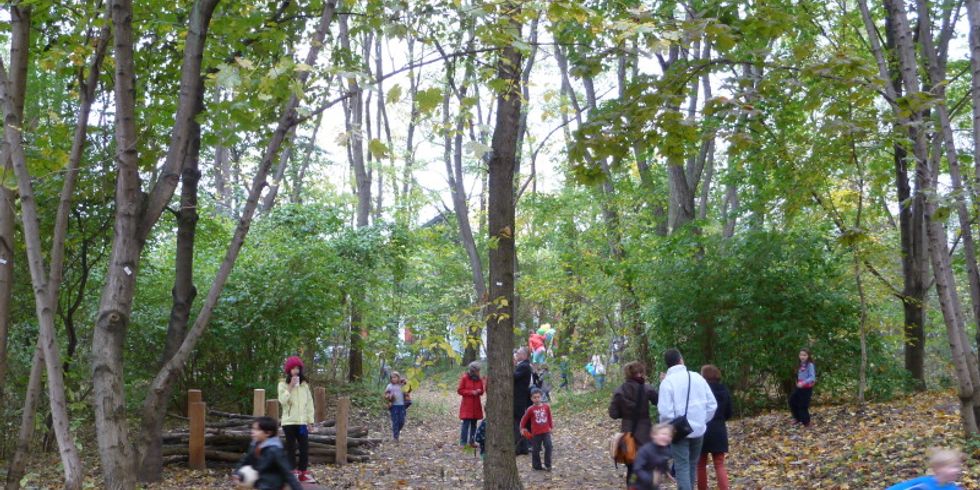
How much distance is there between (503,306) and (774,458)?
222 inches

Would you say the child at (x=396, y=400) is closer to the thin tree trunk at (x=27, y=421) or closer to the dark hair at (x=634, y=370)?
the dark hair at (x=634, y=370)

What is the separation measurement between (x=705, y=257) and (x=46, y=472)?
39.8ft

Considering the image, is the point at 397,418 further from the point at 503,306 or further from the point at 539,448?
the point at 503,306

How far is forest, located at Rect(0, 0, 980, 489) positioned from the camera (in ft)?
22.1

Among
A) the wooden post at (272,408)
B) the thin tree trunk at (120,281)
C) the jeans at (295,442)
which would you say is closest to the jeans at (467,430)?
the wooden post at (272,408)

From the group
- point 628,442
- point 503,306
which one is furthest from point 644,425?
point 503,306

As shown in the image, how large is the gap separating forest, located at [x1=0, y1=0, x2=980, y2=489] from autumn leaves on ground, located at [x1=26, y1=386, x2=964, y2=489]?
59 cm

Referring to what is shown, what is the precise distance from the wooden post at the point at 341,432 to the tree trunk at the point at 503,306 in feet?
15.1

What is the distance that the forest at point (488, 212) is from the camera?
22.1 feet

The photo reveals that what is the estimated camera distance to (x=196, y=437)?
12.1m

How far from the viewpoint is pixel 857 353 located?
51.8ft

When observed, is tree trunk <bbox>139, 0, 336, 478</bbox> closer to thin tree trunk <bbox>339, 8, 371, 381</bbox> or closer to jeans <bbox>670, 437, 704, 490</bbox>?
jeans <bbox>670, 437, 704, 490</bbox>

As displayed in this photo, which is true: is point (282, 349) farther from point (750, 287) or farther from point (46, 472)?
point (750, 287)

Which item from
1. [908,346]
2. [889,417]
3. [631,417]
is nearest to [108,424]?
[631,417]
